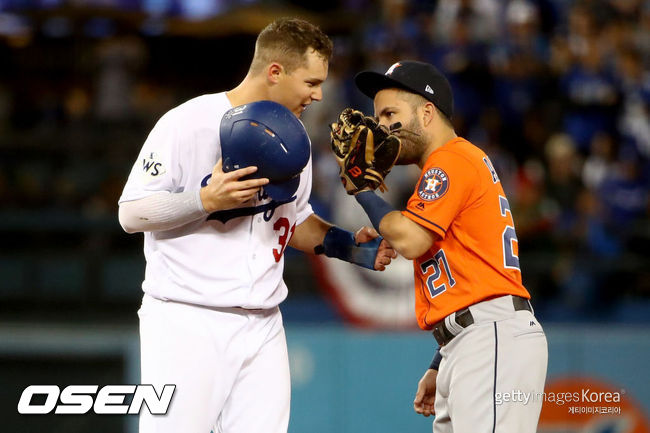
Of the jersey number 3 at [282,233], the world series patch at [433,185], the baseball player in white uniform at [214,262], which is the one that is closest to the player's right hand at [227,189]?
the baseball player in white uniform at [214,262]

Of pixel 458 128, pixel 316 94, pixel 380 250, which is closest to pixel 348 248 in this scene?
pixel 380 250

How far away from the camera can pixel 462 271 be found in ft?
12.1

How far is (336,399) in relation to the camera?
6.78 meters

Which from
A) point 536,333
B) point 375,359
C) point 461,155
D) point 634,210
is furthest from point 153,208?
point 634,210

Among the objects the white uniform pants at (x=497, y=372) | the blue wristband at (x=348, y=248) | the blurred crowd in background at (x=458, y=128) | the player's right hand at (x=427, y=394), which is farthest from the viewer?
the blurred crowd in background at (x=458, y=128)

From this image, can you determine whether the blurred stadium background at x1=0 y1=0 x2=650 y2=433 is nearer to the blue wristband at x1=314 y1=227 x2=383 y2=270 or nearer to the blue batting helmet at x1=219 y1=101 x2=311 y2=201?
the blue wristband at x1=314 y1=227 x2=383 y2=270

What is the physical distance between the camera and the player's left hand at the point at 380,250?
4.12 metres

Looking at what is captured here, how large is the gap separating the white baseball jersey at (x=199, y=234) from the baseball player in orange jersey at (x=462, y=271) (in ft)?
1.80

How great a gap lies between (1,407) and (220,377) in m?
4.19

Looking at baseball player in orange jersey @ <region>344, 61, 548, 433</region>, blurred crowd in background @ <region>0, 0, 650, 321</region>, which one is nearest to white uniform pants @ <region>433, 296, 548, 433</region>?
baseball player in orange jersey @ <region>344, 61, 548, 433</region>

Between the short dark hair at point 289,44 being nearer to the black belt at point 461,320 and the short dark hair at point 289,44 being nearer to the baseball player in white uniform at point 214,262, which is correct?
the baseball player in white uniform at point 214,262

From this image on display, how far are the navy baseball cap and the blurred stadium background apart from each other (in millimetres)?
3277

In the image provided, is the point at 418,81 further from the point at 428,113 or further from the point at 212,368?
the point at 212,368

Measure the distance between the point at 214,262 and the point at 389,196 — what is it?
4.21m
